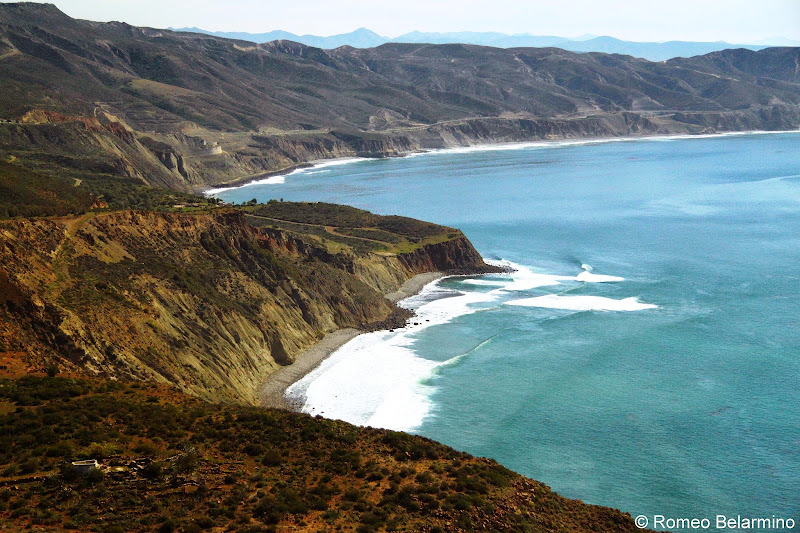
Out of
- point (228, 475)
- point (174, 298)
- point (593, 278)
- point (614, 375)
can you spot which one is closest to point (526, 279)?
point (593, 278)

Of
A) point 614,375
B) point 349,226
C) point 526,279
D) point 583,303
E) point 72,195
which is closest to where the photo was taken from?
point 614,375

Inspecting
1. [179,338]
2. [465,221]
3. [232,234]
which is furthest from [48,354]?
[465,221]

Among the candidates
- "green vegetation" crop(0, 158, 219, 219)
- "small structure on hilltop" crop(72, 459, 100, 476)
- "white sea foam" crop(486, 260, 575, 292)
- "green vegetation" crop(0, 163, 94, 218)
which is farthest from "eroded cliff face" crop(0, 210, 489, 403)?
"white sea foam" crop(486, 260, 575, 292)

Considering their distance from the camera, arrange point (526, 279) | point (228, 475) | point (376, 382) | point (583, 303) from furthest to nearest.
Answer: point (526, 279), point (583, 303), point (376, 382), point (228, 475)

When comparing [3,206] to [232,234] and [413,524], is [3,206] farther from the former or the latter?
[413,524]

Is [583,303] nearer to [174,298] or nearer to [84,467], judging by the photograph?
[174,298]

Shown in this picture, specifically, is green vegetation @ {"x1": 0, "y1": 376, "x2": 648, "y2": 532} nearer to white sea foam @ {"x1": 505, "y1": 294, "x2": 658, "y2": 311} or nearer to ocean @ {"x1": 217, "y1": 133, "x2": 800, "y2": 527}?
ocean @ {"x1": 217, "y1": 133, "x2": 800, "y2": 527}
